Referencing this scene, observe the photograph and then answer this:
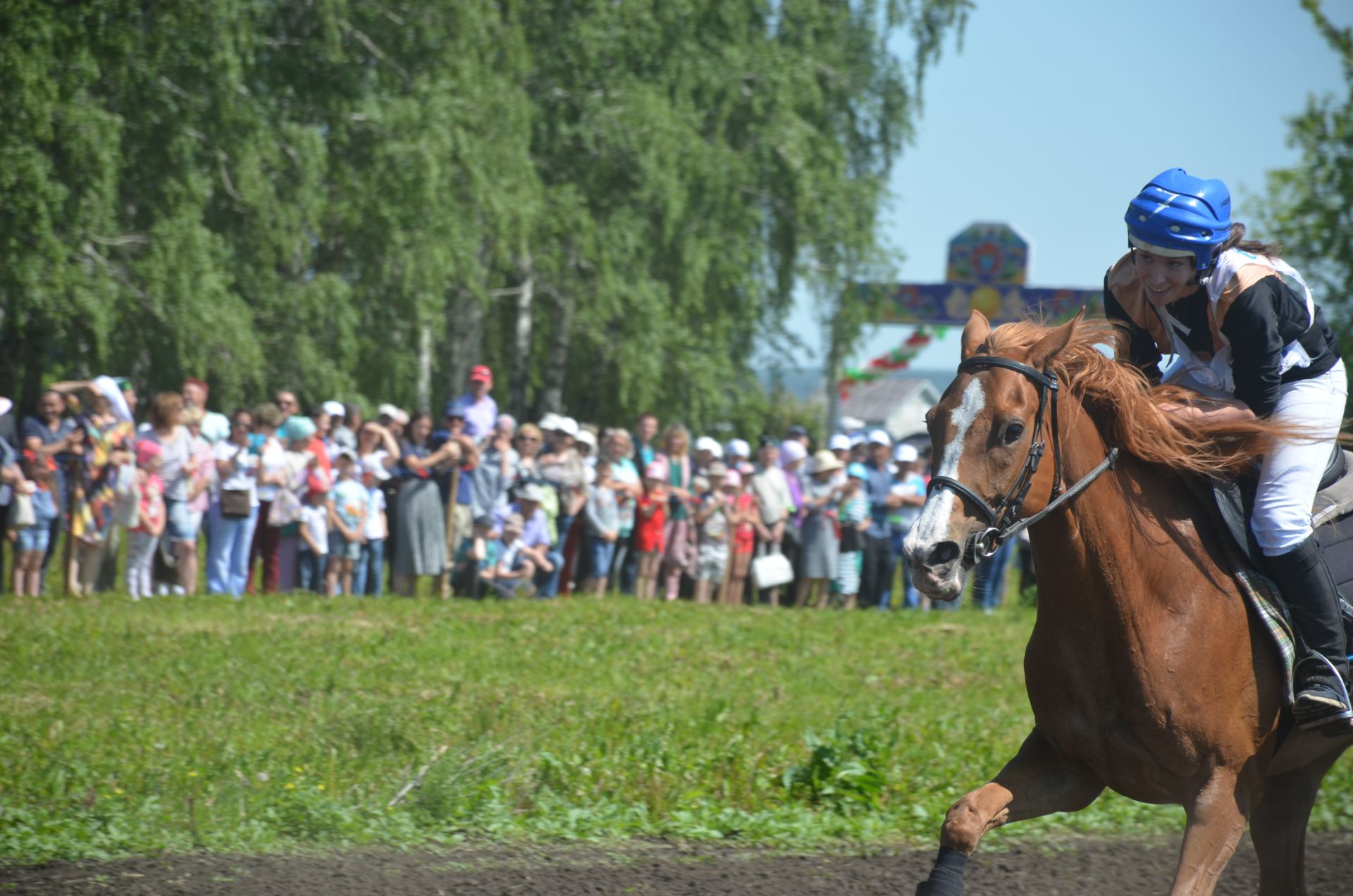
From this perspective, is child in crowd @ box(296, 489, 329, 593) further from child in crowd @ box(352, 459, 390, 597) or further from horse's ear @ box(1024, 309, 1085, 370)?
horse's ear @ box(1024, 309, 1085, 370)

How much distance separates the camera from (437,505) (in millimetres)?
13156

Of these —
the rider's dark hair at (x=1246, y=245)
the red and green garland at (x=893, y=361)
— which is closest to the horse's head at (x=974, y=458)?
the rider's dark hair at (x=1246, y=245)

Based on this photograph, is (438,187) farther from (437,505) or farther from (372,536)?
(372,536)

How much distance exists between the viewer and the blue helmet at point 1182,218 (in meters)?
4.34

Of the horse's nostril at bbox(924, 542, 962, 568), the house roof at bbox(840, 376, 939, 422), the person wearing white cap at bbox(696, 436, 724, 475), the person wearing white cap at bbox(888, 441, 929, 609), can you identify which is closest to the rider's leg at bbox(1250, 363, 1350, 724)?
the horse's nostril at bbox(924, 542, 962, 568)

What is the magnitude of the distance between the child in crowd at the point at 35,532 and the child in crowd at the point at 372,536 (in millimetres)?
2663

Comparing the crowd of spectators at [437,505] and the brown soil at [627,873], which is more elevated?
the crowd of spectators at [437,505]

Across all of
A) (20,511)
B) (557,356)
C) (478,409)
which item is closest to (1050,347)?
(20,511)

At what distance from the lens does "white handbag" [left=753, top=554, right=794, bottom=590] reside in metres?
14.5

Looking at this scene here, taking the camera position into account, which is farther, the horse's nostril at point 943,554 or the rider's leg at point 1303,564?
the rider's leg at point 1303,564

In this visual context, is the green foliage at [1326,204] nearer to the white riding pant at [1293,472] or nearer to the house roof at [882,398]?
the white riding pant at [1293,472]

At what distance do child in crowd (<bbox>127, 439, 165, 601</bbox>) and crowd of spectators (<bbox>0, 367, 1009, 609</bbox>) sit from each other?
→ 0.02 meters

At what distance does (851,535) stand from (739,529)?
127cm

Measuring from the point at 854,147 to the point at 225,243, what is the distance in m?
13.7
